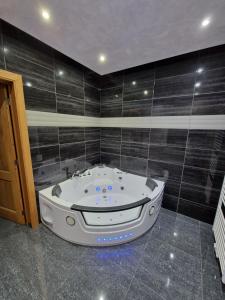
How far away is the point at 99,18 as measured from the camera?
4.20ft

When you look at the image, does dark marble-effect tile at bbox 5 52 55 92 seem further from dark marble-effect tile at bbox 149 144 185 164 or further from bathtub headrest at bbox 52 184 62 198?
dark marble-effect tile at bbox 149 144 185 164

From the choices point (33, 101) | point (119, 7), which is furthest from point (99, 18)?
point (33, 101)

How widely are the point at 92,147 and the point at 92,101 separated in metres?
1.04

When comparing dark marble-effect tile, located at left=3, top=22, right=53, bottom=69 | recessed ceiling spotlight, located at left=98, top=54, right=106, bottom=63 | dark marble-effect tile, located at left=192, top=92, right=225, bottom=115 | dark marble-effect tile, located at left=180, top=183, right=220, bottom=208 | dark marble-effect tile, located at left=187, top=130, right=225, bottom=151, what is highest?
recessed ceiling spotlight, located at left=98, top=54, right=106, bottom=63

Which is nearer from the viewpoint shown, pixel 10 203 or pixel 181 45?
pixel 181 45

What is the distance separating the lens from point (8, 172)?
178cm

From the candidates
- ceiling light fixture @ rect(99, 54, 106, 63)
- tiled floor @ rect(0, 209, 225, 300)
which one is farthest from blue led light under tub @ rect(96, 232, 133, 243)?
ceiling light fixture @ rect(99, 54, 106, 63)

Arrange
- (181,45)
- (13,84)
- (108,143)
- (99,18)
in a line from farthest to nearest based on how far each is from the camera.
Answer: (108,143), (181,45), (13,84), (99,18)

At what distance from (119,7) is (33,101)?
1.48 meters

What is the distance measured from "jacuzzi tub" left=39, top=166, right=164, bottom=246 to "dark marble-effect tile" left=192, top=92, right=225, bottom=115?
1336 mm

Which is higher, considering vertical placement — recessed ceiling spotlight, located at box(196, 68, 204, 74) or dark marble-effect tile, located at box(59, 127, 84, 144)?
recessed ceiling spotlight, located at box(196, 68, 204, 74)

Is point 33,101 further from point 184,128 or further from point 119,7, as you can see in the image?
point 184,128

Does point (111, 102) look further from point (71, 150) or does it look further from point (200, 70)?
point (200, 70)

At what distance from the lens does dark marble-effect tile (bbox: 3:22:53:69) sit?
1454 millimetres
